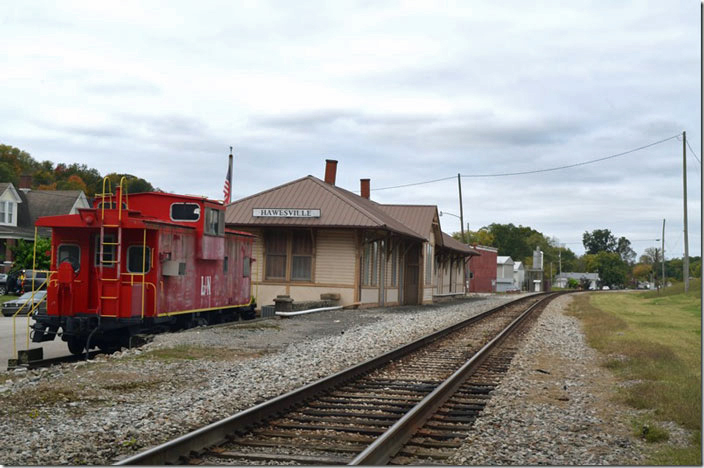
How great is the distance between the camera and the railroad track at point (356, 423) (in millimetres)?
6613

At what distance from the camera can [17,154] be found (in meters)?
83.6

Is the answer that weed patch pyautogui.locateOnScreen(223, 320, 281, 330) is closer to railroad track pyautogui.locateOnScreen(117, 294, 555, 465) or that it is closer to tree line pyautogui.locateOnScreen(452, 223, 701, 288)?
railroad track pyautogui.locateOnScreen(117, 294, 555, 465)

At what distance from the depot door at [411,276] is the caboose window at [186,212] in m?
22.7

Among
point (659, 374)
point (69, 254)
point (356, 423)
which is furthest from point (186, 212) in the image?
point (659, 374)

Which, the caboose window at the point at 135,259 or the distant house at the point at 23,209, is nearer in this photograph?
the caboose window at the point at 135,259

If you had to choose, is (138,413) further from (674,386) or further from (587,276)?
(587,276)

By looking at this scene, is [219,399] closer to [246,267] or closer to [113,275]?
[113,275]

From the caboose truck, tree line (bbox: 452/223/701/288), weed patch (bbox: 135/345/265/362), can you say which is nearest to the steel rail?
weed patch (bbox: 135/345/265/362)

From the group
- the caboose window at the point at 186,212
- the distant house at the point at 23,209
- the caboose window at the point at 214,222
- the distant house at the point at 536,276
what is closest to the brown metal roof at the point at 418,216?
the caboose window at the point at 214,222

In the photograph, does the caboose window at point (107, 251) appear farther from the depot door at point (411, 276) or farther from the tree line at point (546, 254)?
the tree line at point (546, 254)

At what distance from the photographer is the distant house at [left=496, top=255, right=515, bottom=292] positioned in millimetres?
87625

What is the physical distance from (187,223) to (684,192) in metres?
43.6

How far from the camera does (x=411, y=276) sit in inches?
1591

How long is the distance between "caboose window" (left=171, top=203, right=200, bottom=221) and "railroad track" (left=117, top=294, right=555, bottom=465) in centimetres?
712
